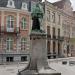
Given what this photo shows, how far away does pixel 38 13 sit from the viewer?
11758mm

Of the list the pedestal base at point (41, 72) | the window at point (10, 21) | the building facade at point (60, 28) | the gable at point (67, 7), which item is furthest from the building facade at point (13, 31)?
the pedestal base at point (41, 72)

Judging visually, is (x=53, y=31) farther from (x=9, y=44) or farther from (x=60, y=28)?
(x=9, y=44)

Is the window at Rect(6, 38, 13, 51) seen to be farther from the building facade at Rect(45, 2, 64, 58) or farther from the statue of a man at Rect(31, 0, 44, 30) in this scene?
the statue of a man at Rect(31, 0, 44, 30)

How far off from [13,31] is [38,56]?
2130 centimetres

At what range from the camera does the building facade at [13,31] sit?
104 feet

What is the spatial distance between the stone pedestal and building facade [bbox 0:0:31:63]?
66.2ft

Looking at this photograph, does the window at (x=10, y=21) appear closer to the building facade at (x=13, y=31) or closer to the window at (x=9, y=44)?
the building facade at (x=13, y=31)

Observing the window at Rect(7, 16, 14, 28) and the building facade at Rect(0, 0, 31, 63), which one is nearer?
the building facade at Rect(0, 0, 31, 63)

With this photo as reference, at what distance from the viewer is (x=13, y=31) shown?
106 feet

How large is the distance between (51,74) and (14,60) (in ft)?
70.0

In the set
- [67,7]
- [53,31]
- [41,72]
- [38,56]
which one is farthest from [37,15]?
[67,7]

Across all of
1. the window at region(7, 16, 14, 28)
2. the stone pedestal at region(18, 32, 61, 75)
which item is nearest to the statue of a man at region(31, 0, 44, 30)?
the stone pedestal at region(18, 32, 61, 75)

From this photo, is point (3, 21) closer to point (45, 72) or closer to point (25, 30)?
point (25, 30)

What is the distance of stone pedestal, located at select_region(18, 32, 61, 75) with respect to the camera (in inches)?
448
